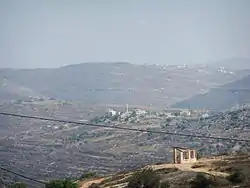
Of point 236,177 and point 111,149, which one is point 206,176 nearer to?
point 236,177

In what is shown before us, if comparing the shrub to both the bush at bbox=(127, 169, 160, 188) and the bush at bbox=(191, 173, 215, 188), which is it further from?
the bush at bbox=(191, 173, 215, 188)

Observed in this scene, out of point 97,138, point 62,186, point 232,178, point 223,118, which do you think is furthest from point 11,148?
point 232,178

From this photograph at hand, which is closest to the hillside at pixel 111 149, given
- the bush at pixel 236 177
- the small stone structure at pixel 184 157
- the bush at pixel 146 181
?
the small stone structure at pixel 184 157

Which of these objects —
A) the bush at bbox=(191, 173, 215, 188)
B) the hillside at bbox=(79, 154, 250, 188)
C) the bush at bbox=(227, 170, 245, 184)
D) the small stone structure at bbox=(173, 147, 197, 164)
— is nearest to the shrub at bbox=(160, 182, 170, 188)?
the hillside at bbox=(79, 154, 250, 188)

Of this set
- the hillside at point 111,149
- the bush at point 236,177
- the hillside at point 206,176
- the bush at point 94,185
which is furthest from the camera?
the hillside at point 111,149

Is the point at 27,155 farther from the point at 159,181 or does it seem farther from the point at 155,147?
the point at 159,181

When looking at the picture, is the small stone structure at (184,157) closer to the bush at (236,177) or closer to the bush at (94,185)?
the bush at (94,185)
